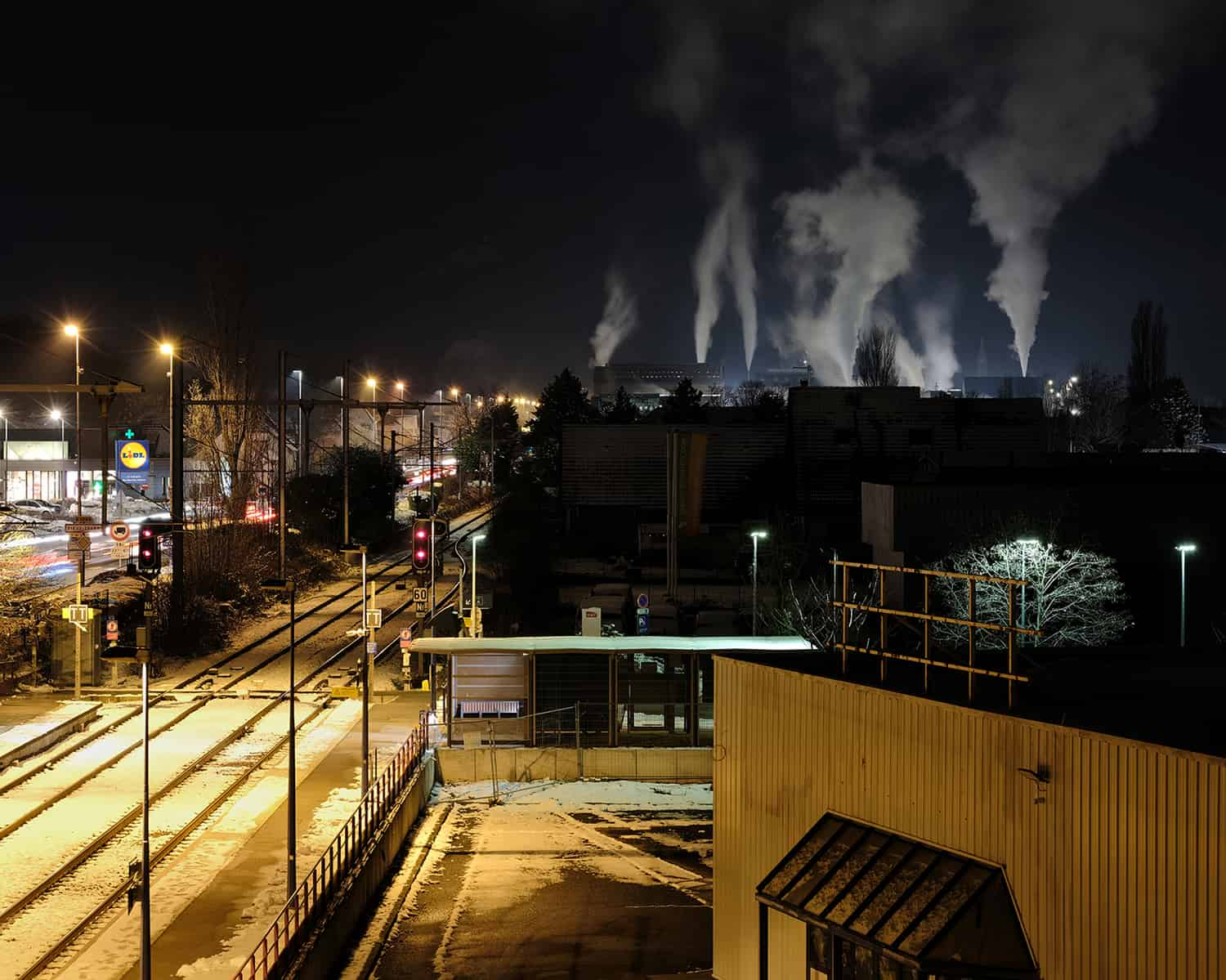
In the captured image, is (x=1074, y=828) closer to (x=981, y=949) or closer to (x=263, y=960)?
(x=981, y=949)

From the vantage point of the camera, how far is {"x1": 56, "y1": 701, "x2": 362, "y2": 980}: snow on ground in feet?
40.1

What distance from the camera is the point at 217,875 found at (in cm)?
1487

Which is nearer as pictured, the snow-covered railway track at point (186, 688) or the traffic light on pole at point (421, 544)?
the snow-covered railway track at point (186, 688)

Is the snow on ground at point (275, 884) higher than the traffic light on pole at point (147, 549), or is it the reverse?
the traffic light on pole at point (147, 549)

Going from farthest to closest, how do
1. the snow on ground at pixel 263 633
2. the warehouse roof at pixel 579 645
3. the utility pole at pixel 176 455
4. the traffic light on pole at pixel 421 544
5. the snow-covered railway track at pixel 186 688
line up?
the snow on ground at pixel 263 633, the utility pole at pixel 176 455, the traffic light on pole at pixel 421 544, the warehouse roof at pixel 579 645, the snow-covered railway track at pixel 186 688

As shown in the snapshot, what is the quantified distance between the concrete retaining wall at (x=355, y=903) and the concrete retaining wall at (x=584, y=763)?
221 cm

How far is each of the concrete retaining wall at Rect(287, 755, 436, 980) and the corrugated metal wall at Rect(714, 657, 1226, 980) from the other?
4.12 meters

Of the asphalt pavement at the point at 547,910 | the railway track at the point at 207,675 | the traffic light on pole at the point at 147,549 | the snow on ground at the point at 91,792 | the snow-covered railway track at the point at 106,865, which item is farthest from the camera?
the railway track at the point at 207,675

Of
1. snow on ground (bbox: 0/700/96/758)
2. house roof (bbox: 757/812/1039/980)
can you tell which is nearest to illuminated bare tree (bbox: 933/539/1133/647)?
house roof (bbox: 757/812/1039/980)

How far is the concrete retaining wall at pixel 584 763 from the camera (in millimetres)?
21203

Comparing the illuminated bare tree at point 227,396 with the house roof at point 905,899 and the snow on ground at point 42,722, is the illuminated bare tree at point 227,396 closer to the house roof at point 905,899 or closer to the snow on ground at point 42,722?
the snow on ground at point 42,722

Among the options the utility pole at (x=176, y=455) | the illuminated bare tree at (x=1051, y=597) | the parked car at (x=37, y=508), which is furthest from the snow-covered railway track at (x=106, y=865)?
the parked car at (x=37, y=508)

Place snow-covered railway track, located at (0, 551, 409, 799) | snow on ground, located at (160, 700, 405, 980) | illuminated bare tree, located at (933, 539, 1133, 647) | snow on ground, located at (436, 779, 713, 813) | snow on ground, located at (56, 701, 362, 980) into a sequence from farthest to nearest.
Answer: illuminated bare tree, located at (933, 539, 1133, 647) < snow on ground, located at (436, 779, 713, 813) < snow-covered railway track, located at (0, 551, 409, 799) < snow on ground, located at (56, 701, 362, 980) < snow on ground, located at (160, 700, 405, 980)

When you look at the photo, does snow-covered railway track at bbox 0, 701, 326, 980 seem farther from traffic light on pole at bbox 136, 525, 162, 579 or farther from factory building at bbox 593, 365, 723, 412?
factory building at bbox 593, 365, 723, 412
